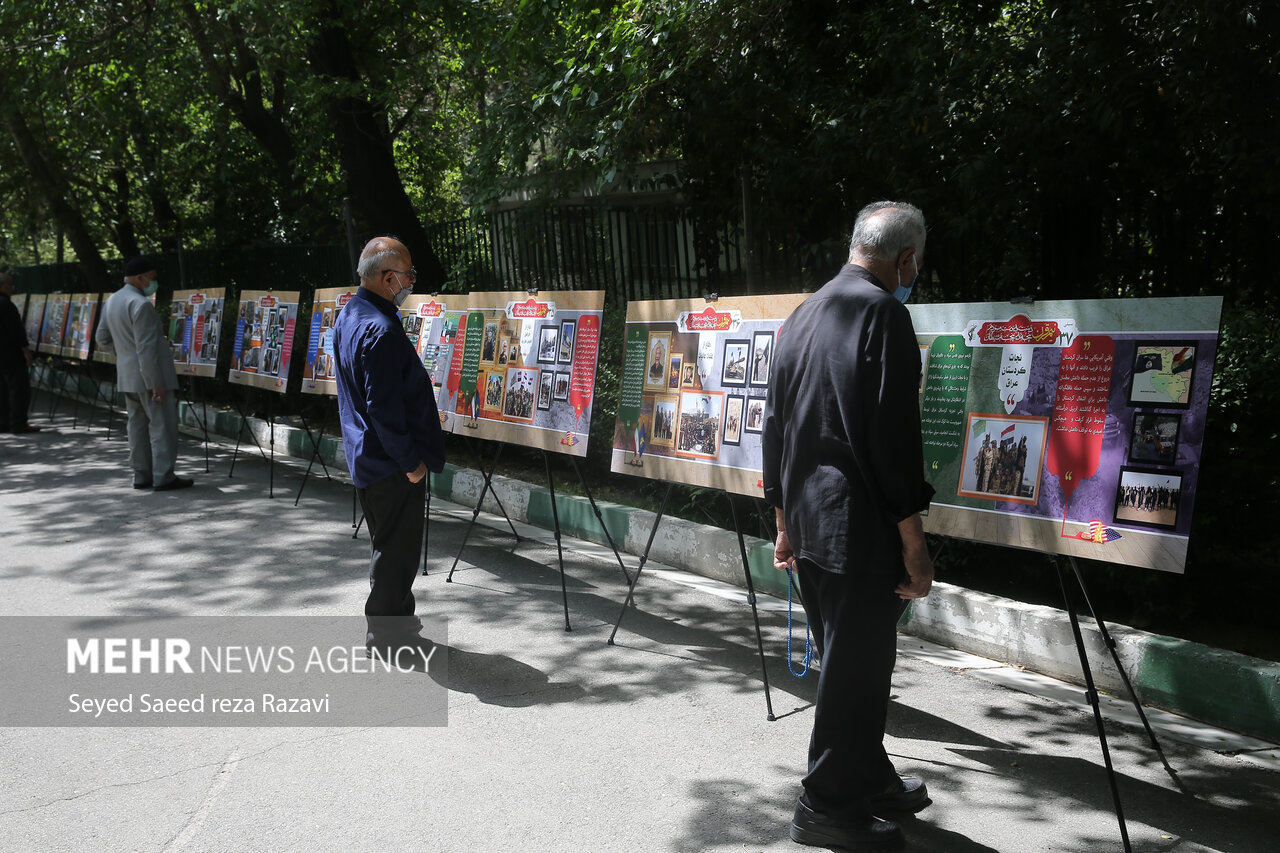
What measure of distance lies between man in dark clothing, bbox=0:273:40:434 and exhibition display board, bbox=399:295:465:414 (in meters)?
8.91

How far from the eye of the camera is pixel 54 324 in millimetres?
17469

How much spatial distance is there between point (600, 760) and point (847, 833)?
111cm

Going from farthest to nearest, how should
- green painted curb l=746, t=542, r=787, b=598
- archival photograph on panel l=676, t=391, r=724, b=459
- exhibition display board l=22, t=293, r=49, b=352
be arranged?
exhibition display board l=22, t=293, r=49, b=352 → green painted curb l=746, t=542, r=787, b=598 → archival photograph on panel l=676, t=391, r=724, b=459

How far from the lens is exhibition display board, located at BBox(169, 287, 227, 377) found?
1171 cm

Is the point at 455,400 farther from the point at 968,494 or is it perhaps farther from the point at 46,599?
the point at 968,494

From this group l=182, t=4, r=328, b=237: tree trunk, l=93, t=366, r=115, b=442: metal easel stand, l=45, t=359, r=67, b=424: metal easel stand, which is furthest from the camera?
l=45, t=359, r=67, b=424: metal easel stand

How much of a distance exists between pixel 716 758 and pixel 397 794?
4.03 ft

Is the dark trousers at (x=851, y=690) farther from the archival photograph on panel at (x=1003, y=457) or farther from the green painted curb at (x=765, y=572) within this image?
the green painted curb at (x=765, y=572)

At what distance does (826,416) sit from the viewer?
3354 millimetres

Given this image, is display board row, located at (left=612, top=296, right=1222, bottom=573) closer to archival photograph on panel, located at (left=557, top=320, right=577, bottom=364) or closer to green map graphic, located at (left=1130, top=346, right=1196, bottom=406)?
green map graphic, located at (left=1130, top=346, right=1196, bottom=406)

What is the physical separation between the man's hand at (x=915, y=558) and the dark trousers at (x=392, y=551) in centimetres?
282

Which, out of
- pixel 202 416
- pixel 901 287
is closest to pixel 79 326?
pixel 202 416

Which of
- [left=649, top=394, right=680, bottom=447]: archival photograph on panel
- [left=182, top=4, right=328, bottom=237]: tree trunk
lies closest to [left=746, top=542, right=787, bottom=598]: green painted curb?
[left=649, top=394, right=680, bottom=447]: archival photograph on panel

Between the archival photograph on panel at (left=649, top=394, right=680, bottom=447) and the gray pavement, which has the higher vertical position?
the archival photograph on panel at (left=649, top=394, right=680, bottom=447)
